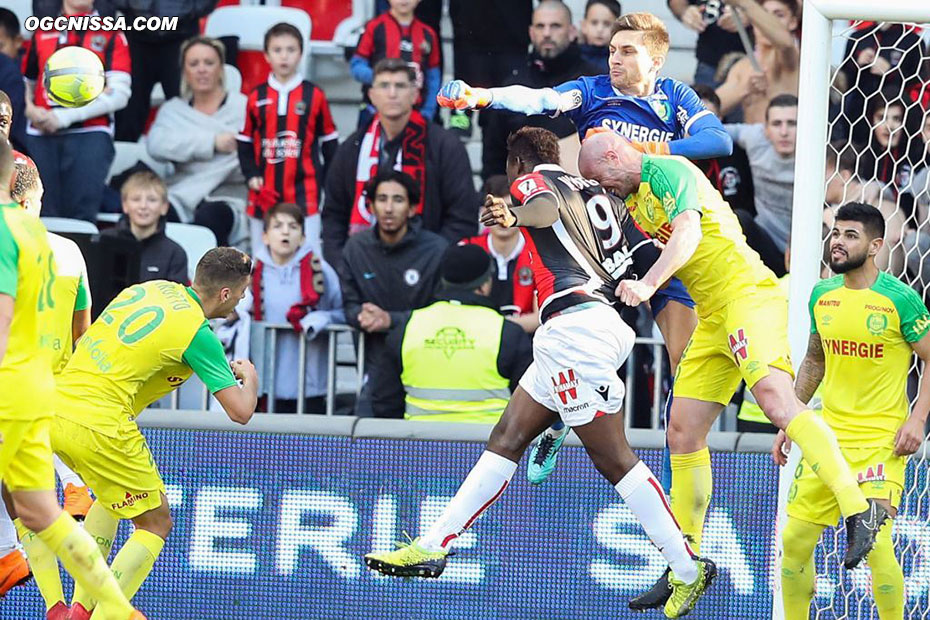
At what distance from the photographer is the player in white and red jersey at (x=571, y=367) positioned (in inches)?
267

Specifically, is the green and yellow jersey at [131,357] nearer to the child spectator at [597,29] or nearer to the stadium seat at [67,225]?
the stadium seat at [67,225]

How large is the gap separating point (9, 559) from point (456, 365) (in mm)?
2857

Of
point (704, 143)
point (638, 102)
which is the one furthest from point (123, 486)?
point (704, 143)

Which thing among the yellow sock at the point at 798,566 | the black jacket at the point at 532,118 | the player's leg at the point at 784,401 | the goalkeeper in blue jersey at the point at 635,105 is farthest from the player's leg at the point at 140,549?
the black jacket at the point at 532,118

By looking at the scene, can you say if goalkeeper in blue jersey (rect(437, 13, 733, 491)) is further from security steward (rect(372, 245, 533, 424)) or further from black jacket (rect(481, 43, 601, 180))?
black jacket (rect(481, 43, 601, 180))

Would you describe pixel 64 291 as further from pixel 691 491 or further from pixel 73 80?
pixel 691 491

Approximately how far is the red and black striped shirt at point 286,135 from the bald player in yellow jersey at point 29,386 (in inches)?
181

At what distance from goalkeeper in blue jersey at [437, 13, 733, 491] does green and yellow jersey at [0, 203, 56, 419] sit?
2.27m

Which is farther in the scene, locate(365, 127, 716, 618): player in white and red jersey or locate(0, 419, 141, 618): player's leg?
locate(365, 127, 716, 618): player in white and red jersey

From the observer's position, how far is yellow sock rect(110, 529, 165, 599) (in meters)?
7.12

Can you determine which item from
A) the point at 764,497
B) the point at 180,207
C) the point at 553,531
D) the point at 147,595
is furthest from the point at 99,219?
the point at 764,497

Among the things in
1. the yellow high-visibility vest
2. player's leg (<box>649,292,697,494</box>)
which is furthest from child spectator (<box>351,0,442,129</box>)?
player's leg (<box>649,292,697,494</box>)

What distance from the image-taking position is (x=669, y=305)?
7656 mm

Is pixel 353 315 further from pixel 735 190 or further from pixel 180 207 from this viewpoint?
pixel 735 190
